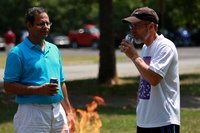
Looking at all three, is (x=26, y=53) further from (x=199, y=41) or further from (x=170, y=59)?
(x=199, y=41)

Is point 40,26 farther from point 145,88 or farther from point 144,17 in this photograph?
point 145,88

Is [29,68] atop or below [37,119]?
atop

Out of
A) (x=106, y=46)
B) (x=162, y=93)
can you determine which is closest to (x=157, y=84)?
(x=162, y=93)

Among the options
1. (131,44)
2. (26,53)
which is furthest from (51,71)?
(131,44)

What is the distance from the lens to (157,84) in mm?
4844

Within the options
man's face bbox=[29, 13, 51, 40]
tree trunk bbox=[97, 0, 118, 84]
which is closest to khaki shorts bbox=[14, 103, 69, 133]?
man's face bbox=[29, 13, 51, 40]

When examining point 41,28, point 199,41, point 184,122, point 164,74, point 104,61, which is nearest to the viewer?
point 164,74

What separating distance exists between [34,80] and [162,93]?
3.87 feet

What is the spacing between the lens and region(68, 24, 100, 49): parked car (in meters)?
46.2

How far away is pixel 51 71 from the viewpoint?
5.20m

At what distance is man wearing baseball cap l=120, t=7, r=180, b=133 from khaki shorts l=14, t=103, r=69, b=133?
0.82m

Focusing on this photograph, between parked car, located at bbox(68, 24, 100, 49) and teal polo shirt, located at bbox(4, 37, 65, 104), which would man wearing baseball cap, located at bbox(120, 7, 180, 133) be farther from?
parked car, located at bbox(68, 24, 100, 49)

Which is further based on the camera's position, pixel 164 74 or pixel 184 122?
pixel 184 122

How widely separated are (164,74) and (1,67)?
2192cm
